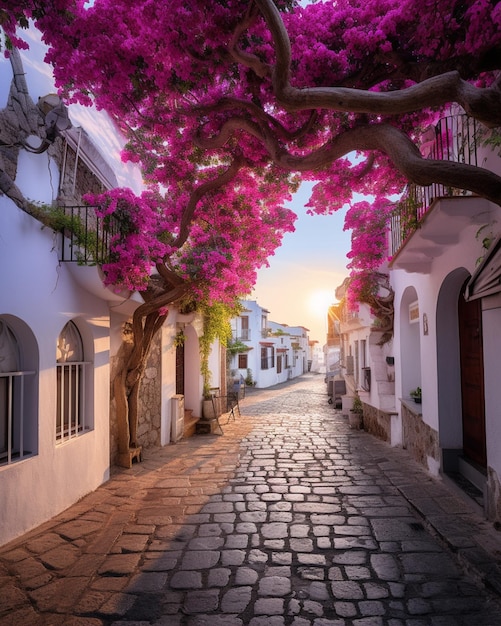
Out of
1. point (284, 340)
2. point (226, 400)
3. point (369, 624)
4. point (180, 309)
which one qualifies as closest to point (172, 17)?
point (369, 624)

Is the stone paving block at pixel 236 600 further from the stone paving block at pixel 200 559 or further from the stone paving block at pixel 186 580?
the stone paving block at pixel 200 559

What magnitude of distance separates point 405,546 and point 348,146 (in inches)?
157

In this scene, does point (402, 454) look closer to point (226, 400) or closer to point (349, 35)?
point (349, 35)

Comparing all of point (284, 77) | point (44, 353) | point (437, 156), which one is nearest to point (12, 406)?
point (44, 353)

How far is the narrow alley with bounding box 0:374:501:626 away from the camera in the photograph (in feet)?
10.9

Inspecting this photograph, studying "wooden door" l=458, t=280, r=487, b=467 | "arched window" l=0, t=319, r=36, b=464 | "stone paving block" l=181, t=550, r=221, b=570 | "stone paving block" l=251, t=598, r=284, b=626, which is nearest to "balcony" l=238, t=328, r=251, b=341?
"wooden door" l=458, t=280, r=487, b=467

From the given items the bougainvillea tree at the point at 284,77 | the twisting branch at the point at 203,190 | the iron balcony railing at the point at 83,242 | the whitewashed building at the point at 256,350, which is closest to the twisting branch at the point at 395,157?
the bougainvillea tree at the point at 284,77

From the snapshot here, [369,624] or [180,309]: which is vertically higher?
[180,309]

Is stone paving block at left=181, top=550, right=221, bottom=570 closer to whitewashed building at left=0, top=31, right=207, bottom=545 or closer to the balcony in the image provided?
whitewashed building at left=0, top=31, right=207, bottom=545

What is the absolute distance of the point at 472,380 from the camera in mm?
6293

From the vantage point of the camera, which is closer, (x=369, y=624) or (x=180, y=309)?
(x=369, y=624)

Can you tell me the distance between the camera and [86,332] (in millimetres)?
6699

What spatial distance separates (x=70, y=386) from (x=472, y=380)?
18.5 ft

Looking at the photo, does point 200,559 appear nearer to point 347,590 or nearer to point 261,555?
point 261,555
